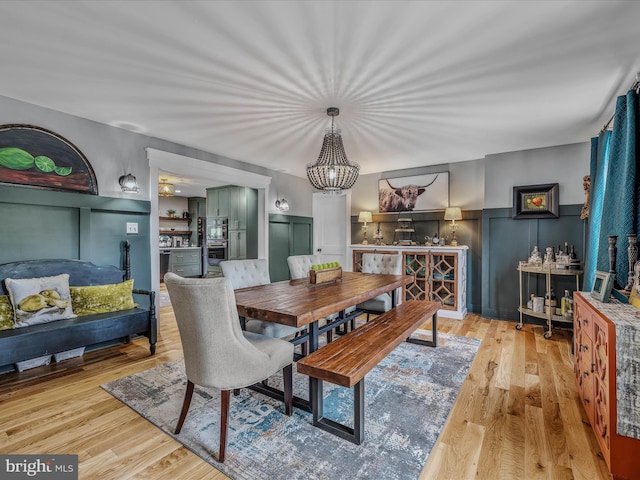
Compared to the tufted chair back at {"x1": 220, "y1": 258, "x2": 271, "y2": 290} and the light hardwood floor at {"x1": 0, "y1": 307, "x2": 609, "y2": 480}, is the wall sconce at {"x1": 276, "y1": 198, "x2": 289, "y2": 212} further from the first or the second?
the light hardwood floor at {"x1": 0, "y1": 307, "x2": 609, "y2": 480}

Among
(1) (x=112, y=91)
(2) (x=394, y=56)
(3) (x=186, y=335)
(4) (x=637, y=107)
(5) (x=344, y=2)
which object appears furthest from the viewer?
(1) (x=112, y=91)

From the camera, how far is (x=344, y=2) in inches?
64.2

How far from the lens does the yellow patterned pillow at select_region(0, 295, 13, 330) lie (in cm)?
257

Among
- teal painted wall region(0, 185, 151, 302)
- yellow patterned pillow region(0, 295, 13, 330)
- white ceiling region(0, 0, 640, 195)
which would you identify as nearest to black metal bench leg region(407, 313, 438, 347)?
white ceiling region(0, 0, 640, 195)

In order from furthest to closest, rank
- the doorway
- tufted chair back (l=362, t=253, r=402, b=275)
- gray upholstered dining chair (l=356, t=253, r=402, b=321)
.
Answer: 1. tufted chair back (l=362, t=253, r=402, b=275)
2. the doorway
3. gray upholstered dining chair (l=356, t=253, r=402, b=321)

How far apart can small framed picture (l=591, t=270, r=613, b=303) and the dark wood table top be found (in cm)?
154

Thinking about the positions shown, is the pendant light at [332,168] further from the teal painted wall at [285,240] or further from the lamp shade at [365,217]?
the teal painted wall at [285,240]

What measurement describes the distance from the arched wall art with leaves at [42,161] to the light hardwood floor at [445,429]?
1739 millimetres

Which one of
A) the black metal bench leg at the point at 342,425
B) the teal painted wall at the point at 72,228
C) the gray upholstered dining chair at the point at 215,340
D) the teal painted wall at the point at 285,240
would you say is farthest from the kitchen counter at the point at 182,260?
the black metal bench leg at the point at 342,425

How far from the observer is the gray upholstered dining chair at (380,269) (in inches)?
145

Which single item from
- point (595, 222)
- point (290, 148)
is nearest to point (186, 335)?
point (290, 148)

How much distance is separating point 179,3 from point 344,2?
86 cm

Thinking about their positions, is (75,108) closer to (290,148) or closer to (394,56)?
(290,148)

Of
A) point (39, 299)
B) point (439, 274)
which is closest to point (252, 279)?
point (39, 299)
